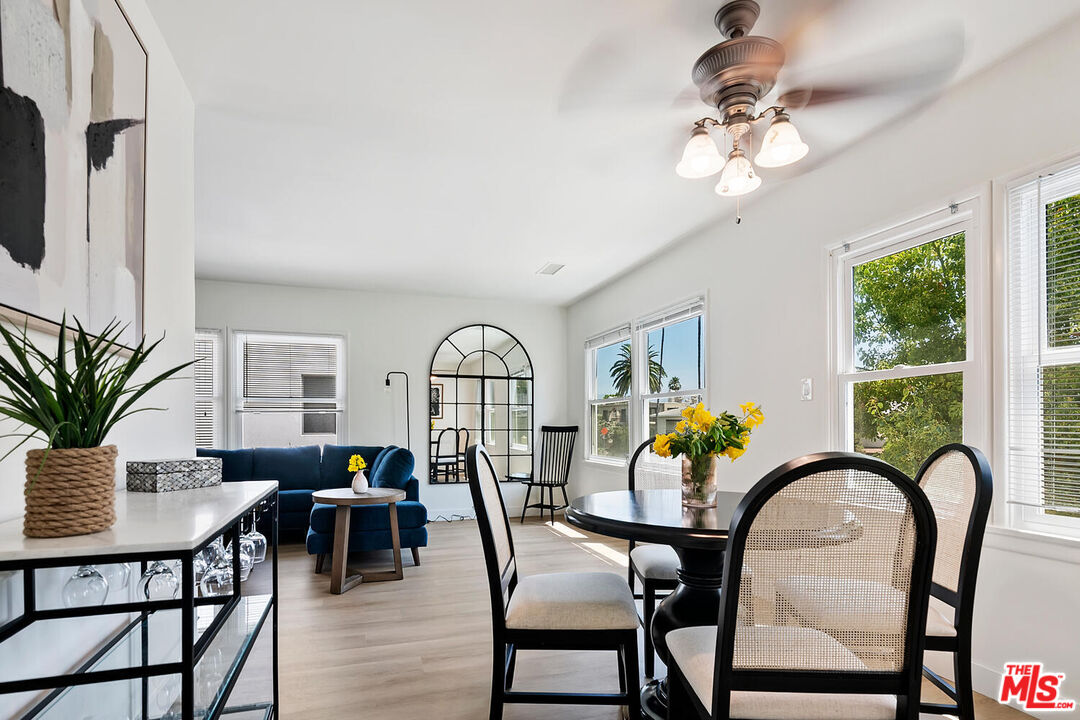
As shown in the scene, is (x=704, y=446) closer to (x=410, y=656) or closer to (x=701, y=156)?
(x=701, y=156)

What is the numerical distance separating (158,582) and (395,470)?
3.65 m

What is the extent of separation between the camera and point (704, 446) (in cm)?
214

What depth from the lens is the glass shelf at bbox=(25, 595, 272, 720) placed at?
126 centimetres

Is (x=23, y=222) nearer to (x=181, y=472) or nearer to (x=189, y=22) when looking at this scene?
(x=181, y=472)

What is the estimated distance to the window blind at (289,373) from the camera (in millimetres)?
6273

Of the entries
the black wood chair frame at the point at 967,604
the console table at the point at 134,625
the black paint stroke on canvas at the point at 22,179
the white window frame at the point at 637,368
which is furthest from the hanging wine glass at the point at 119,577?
the white window frame at the point at 637,368

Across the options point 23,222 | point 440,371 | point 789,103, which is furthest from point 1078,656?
point 440,371

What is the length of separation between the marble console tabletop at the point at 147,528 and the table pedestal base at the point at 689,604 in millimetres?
1428

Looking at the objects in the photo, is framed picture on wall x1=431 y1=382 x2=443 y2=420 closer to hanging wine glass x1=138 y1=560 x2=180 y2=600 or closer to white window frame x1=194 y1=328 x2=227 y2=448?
white window frame x1=194 y1=328 x2=227 y2=448

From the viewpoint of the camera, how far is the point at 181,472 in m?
1.65

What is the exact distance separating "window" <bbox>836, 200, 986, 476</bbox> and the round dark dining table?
3.23ft

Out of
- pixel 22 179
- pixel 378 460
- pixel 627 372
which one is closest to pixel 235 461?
pixel 378 460

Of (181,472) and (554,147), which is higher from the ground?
(554,147)

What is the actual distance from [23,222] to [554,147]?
232 cm
